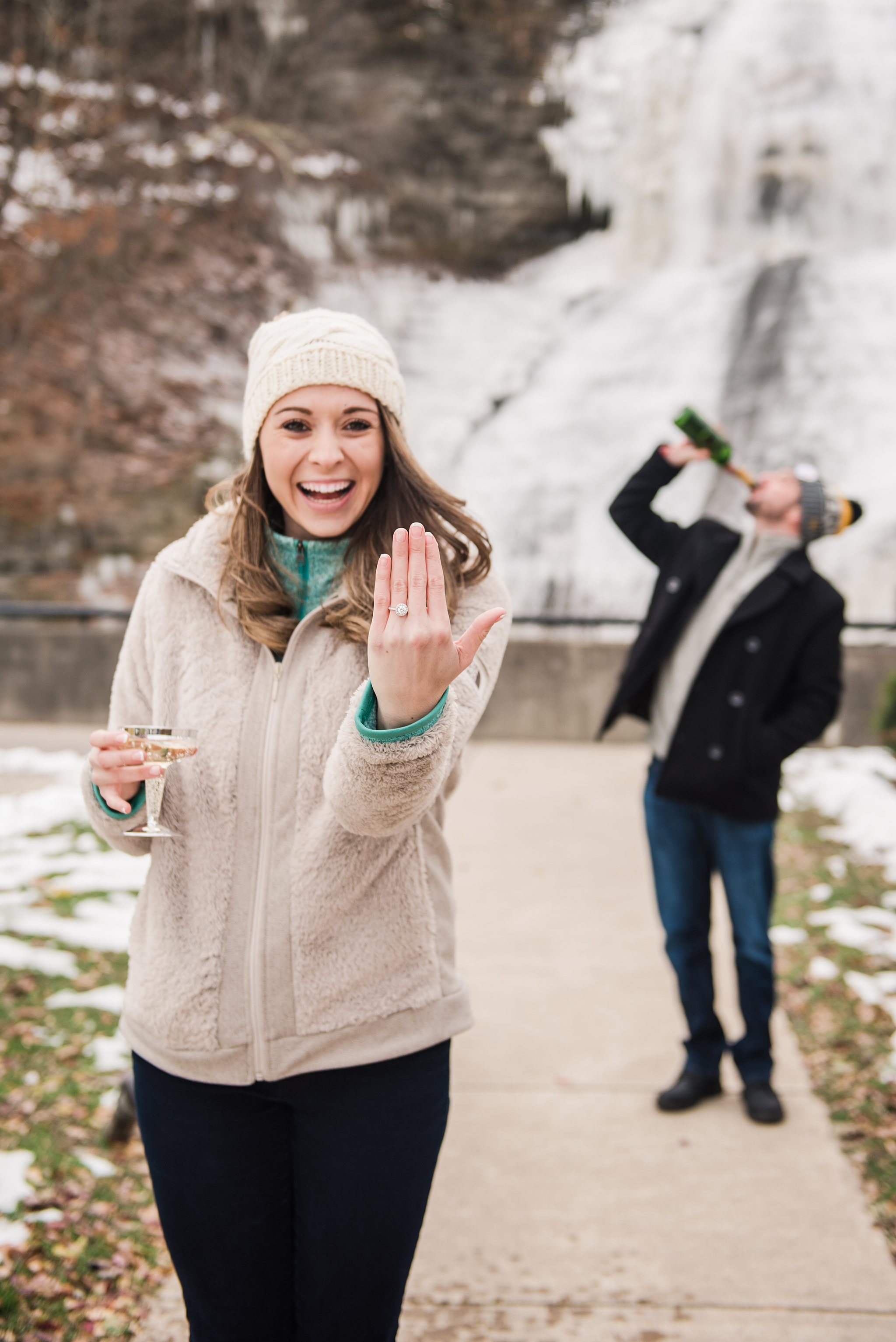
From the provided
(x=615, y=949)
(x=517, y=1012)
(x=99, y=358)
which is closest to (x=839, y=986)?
(x=615, y=949)

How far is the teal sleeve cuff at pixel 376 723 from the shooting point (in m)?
1.33

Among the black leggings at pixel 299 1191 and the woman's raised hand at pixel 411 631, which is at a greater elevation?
the woman's raised hand at pixel 411 631

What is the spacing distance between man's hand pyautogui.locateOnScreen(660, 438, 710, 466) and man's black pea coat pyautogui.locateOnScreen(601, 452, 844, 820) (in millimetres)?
223

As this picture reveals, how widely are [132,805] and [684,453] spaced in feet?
7.67

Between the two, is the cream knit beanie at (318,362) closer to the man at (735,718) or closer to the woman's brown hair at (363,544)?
the woman's brown hair at (363,544)

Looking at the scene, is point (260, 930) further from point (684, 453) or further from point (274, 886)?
point (684, 453)

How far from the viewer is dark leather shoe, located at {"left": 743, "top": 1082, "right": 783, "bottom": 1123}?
3195 millimetres

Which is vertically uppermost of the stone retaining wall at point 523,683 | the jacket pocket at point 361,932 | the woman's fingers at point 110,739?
the woman's fingers at point 110,739

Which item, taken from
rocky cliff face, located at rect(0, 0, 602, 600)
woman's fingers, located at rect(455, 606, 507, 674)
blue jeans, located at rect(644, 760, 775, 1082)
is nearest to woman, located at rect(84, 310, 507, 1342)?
woman's fingers, located at rect(455, 606, 507, 674)

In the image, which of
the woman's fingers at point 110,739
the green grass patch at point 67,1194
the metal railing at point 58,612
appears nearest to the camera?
the woman's fingers at point 110,739

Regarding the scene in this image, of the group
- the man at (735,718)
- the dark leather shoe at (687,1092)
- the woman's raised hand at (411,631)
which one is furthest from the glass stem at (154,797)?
the dark leather shoe at (687,1092)

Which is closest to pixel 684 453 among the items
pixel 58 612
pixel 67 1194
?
pixel 67 1194

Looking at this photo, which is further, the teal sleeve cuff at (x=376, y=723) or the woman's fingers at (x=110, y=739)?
the woman's fingers at (x=110, y=739)

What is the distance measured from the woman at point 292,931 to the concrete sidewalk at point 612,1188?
0.99 metres
